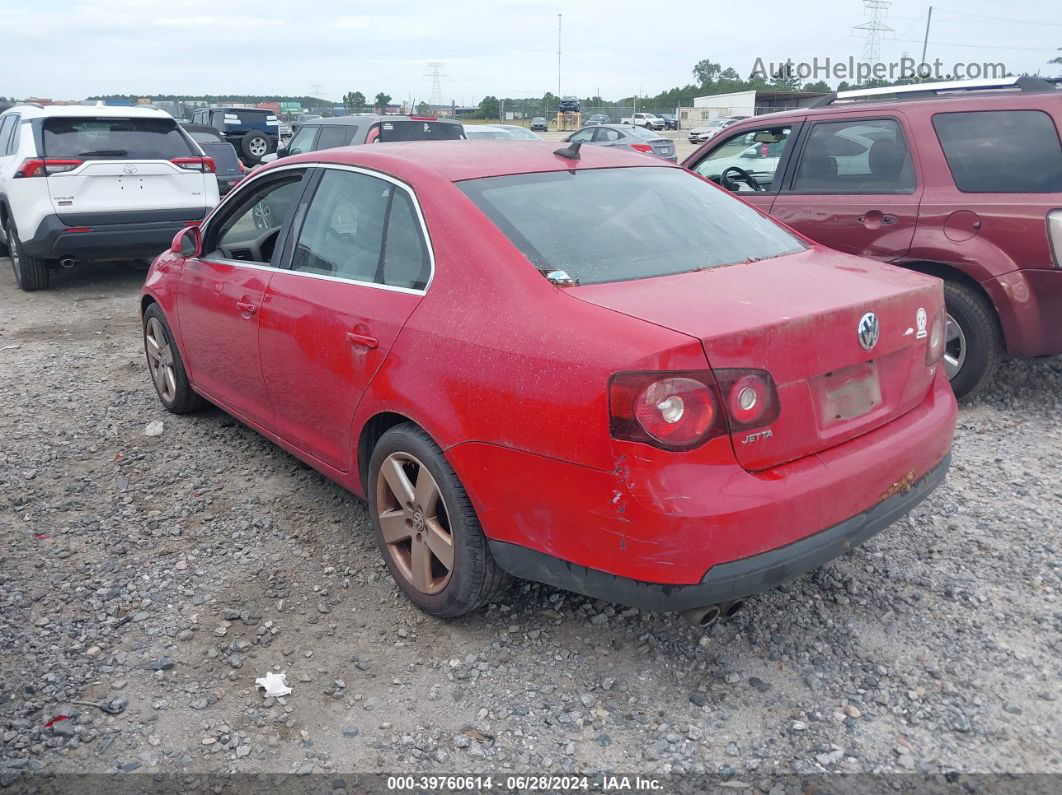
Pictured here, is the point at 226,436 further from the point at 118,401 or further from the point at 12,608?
the point at 12,608

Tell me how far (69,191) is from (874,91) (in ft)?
23.9

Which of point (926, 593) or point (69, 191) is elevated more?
point (69, 191)

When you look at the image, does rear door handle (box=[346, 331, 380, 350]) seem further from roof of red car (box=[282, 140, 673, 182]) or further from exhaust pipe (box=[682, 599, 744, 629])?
exhaust pipe (box=[682, 599, 744, 629])

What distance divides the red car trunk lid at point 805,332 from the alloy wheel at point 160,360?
3414 mm

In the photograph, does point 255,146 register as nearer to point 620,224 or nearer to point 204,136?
point 204,136

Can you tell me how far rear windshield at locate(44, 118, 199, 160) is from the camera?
8836 millimetres

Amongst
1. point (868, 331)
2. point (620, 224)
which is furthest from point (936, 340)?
point (620, 224)

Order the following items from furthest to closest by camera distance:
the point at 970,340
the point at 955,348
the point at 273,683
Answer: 1. the point at 955,348
2. the point at 970,340
3. the point at 273,683

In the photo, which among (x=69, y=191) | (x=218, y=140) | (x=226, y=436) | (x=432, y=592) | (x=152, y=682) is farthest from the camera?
(x=218, y=140)

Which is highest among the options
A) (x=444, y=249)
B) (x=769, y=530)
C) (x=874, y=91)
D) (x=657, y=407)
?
(x=874, y=91)

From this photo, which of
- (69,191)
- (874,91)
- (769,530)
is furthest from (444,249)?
(69,191)

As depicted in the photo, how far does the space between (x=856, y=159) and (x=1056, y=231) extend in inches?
53.4

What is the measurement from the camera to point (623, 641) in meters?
3.06

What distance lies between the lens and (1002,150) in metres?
4.95
